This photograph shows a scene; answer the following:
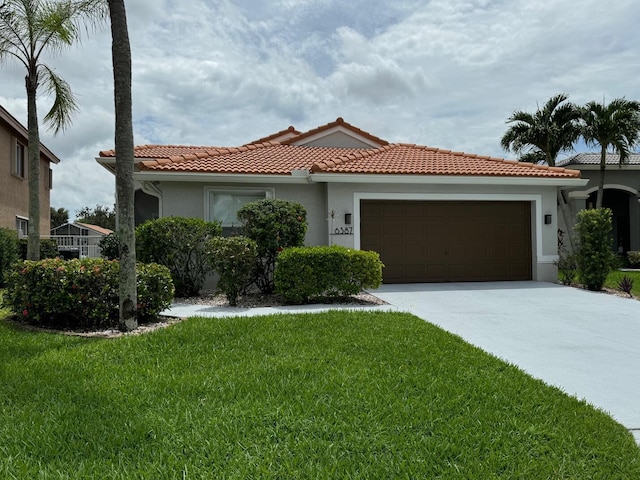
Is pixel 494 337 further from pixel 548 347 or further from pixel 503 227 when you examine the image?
pixel 503 227

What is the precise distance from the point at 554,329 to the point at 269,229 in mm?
6246

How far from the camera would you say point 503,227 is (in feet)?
46.2

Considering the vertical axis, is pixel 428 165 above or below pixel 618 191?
below

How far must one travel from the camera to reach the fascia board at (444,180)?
12422mm

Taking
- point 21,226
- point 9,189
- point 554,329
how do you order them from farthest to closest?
point 21,226, point 9,189, point 554,329

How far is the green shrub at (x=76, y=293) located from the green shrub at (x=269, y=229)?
3.13m

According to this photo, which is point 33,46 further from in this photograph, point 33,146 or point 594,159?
point 594,159

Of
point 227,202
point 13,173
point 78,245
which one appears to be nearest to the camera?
point 227,202

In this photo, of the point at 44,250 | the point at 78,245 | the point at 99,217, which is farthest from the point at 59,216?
the point at 44,250

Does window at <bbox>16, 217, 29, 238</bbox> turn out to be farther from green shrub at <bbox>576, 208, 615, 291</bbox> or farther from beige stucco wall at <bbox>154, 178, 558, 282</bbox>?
green shrub at <bbox>576, 208, 615, 291</bbox>

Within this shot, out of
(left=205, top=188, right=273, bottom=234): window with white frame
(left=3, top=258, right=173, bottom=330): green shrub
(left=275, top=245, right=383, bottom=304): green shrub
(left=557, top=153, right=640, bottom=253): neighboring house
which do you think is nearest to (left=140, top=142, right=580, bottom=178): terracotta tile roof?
(left=205, top=188, right=273, bottom=234): window with white frame

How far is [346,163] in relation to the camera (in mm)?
13320

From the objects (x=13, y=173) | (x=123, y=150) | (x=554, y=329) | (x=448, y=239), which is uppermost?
(x=13, y=173)

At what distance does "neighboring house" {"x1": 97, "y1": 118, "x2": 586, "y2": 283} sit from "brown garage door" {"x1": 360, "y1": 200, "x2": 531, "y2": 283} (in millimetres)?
30
